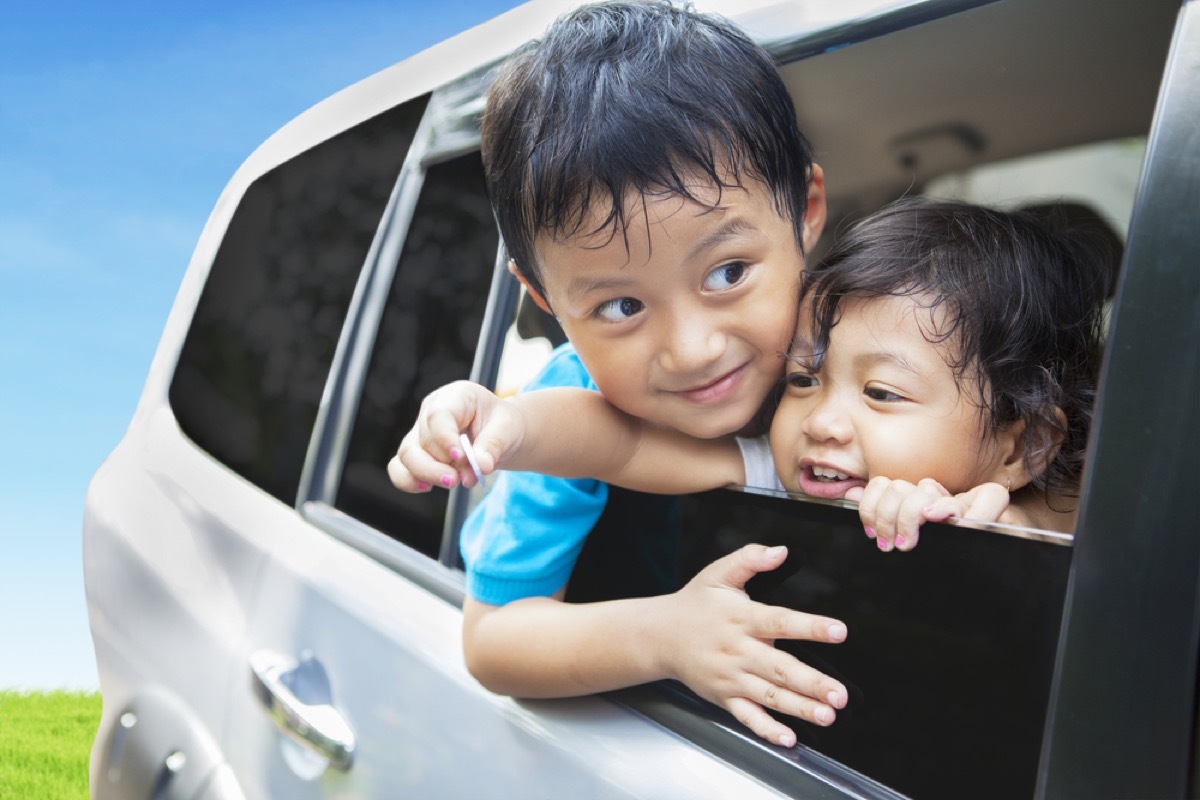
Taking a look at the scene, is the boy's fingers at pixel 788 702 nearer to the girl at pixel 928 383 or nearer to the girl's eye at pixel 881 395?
the girl at pixel 928 383

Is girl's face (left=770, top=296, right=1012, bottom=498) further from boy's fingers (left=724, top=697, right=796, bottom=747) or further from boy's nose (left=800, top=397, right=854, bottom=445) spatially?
boy's fingers (left=724, top=697, right=796, bottom=747)

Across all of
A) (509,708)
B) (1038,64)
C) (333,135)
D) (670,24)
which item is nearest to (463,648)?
(509,708)

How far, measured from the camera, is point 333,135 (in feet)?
7.14

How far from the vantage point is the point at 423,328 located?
74.2 inches

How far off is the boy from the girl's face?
0.09 meters

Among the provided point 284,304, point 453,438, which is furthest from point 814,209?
point 284,304

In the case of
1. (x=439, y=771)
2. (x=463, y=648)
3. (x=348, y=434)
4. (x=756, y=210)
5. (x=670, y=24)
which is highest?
(x=670, y=24)

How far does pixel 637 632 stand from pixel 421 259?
3.39 feet

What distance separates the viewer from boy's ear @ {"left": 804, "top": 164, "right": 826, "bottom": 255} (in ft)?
4.16

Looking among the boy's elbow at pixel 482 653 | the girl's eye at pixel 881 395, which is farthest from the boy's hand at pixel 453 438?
the girl's eye at pixel 881 395

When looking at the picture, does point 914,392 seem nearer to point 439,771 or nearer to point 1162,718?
point 1162,718

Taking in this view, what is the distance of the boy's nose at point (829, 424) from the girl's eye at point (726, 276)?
0.16 meters

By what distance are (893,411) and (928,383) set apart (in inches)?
1.7

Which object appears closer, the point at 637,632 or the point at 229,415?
the point at 637,632
